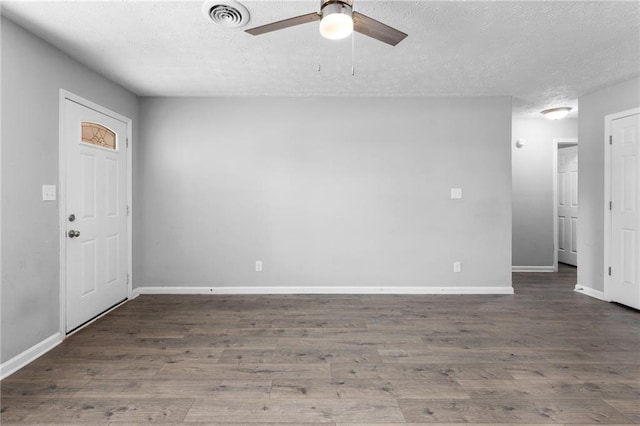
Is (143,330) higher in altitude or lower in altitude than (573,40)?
lower

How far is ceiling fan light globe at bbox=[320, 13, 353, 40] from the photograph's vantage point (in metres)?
1.63

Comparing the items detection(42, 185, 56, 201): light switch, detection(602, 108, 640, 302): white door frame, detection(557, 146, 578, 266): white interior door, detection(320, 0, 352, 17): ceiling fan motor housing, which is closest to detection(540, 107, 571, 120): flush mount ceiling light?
detection(602, 108, 640, 302): white door frame

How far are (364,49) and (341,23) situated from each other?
4.42 feet

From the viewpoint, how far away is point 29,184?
2.50 meters

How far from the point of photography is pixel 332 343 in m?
2.79

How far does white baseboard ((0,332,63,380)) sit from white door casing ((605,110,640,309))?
562cm

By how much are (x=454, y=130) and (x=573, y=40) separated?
162 centimetres

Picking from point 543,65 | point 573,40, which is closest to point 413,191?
point 543,65

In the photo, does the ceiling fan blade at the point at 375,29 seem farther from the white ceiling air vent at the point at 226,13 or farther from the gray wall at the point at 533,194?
the gray wall at the point at 533,194

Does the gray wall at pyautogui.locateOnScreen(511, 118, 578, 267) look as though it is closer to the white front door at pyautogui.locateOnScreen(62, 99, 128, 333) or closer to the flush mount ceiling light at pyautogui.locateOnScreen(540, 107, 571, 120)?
the flush mount ceiling light at pyautogui.locateOnScreen(540, 107, 571, 120)

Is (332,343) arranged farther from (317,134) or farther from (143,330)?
(317,134)

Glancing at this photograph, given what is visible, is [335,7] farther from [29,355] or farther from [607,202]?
[607,202]

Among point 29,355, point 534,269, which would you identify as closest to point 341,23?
point 29,355

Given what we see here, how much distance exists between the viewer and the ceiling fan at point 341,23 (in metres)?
1.65
